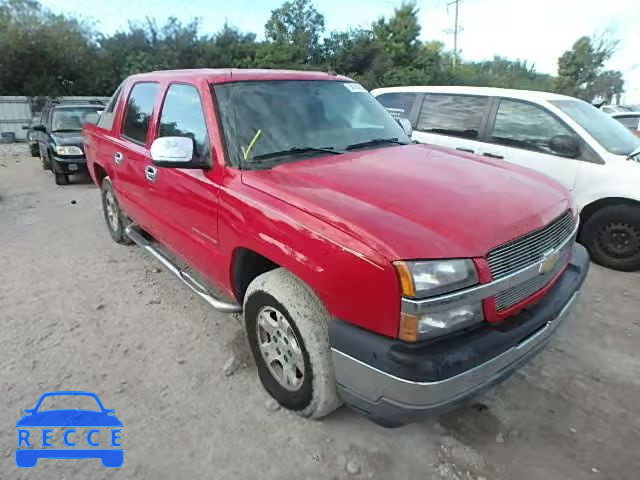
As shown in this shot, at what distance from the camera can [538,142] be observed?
5219 mm

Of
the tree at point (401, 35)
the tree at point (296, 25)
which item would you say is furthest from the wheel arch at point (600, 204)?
the tree at point (401, 35)

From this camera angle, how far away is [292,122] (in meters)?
3.00

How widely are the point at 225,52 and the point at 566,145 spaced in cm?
2811

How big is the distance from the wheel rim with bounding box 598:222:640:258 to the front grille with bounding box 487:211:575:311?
2774 mm

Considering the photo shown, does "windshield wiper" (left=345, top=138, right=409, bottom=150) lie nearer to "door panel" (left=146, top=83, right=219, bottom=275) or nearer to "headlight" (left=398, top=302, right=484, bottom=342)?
"door panel" (left=146, top=83, right=219, bottom=275)

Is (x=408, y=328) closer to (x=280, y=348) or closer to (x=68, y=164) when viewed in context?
(x=280, y=348)

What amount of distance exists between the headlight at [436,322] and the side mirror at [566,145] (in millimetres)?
3751

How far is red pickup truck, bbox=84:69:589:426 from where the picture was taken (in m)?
1.91

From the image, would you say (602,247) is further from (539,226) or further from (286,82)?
(286,82)

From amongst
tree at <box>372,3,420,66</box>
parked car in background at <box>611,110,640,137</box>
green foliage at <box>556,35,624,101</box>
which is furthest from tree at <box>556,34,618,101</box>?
parked car in background at <box>611,110,640,137</box>

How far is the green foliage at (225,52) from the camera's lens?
22766mm

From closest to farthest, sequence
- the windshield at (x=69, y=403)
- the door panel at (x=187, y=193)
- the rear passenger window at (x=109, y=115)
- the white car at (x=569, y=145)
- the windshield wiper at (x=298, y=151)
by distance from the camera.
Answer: the windshield at (x=69, y=403), the windshield wiper at (x=298, y=151), the door panel at (x=187, y=193), the rear passenger window at (x=109, y=115), the white car at (x=569, y=145)

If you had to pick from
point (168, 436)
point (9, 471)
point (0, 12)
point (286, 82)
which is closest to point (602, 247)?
point (286, 82)

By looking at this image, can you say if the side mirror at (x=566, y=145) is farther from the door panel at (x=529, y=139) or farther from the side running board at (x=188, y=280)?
the side running board at (x=188, y=280)
